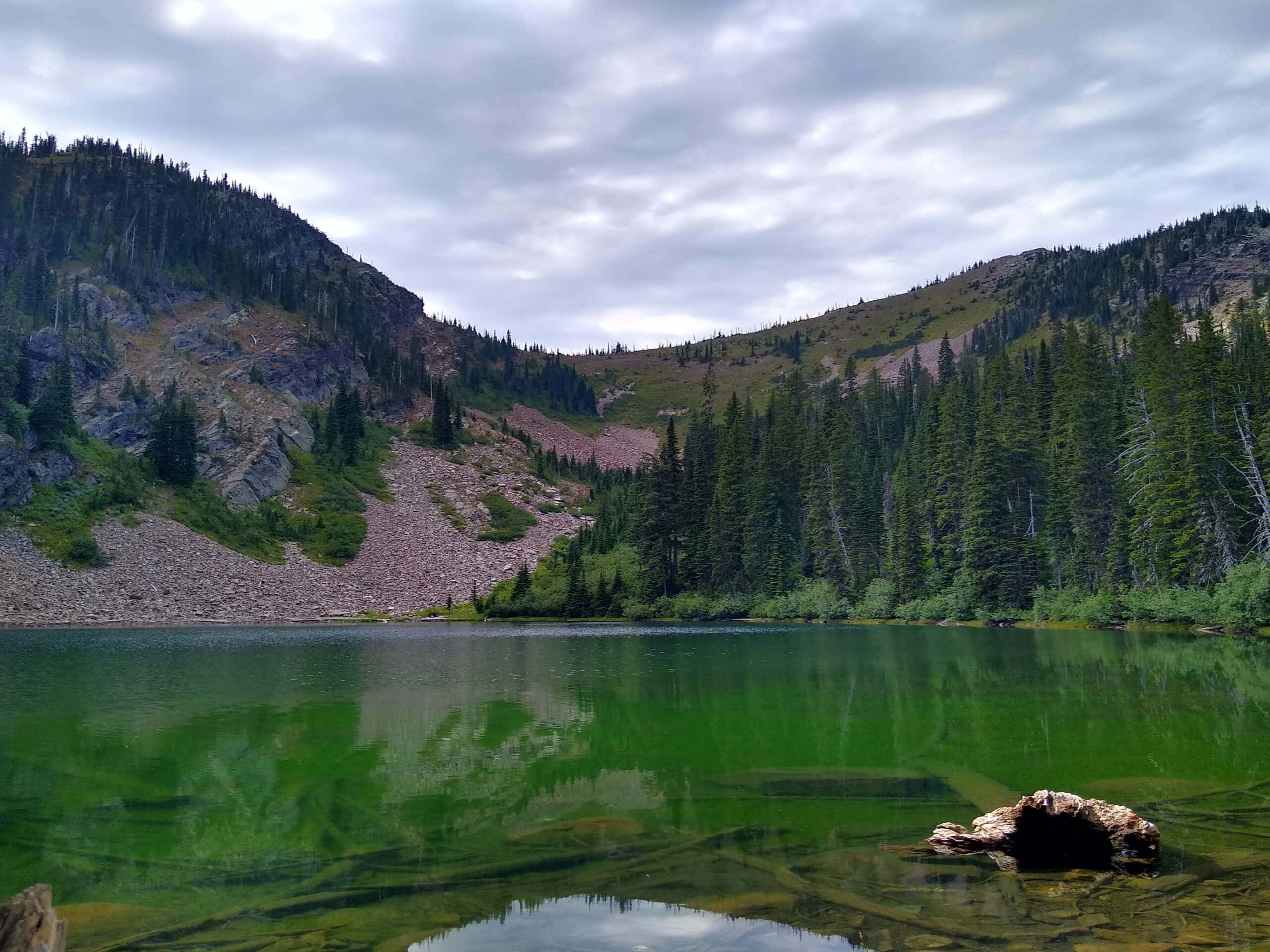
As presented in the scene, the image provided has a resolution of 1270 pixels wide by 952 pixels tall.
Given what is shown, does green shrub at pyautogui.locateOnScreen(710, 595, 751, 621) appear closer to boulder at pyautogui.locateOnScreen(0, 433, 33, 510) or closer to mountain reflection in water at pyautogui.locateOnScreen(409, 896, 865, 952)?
boulder at pyautogui.locateOnScreen(0, 433, 33, 510)

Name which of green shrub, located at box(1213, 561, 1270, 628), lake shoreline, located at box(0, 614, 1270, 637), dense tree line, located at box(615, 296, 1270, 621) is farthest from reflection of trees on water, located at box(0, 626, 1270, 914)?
dense tree line, located at box(615, 296, 1270, 621)

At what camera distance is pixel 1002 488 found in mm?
86500

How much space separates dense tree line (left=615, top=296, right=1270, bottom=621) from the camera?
6203cm

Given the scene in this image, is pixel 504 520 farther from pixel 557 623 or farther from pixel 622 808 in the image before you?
pixel 622 808

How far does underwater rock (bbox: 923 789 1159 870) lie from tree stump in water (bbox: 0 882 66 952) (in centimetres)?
1000

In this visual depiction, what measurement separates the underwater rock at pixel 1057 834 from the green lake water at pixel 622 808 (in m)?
0.49

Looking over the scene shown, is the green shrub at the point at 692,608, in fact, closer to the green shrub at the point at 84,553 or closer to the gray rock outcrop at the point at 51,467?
the green shrub at the point at 84,553

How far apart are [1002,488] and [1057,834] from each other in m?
81.5

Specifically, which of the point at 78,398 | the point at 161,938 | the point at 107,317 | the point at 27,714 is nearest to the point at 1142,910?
the point at 161,938

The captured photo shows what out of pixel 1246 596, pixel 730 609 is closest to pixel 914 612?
pixel 730 609

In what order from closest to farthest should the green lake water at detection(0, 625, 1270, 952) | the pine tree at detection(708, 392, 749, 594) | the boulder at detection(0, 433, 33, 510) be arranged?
the green lake water at detection(0, 625, 1270, 952), the boulder at detection(0, 433, 33, 510), the pine tree at detection(708, 392, 749, 594)

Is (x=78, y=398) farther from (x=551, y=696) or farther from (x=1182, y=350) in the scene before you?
(x=1182, y=350)

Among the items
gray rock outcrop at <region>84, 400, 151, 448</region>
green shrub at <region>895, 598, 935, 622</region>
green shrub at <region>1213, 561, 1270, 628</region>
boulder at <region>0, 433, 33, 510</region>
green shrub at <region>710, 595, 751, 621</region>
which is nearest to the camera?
green shrub at <region>1213, 561, 1270, 628</region>

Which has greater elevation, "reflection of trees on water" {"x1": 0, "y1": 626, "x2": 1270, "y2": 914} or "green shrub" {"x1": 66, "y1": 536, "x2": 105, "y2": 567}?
"green shrub" {"x1": 66, "y1": 536, "x2": 105, "y2": 567}
